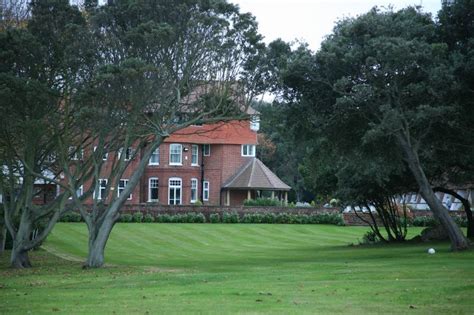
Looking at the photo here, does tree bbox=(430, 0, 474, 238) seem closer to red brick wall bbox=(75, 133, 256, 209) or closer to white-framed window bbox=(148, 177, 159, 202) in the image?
red brick wall bbox=(75, 133, 256, 209)

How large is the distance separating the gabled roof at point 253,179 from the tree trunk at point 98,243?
37.3m

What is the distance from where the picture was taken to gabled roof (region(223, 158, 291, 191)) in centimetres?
6257

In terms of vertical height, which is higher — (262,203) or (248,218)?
(262,203)

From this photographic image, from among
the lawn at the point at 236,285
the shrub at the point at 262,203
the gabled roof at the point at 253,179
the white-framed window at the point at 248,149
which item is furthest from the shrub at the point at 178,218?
the lawn at the point at 236,285

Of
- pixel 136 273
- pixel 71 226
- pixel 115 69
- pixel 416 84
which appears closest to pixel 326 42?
pixel 416 84

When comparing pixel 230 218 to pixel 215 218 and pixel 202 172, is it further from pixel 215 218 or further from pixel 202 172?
pixel 202 172

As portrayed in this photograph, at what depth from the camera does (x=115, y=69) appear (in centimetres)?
2188

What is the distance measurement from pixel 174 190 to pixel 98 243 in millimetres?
38257

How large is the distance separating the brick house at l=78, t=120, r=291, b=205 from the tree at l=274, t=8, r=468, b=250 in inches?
1387

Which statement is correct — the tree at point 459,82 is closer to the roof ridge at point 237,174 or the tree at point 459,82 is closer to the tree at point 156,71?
the tree at point 156,71

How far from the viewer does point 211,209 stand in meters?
55.0

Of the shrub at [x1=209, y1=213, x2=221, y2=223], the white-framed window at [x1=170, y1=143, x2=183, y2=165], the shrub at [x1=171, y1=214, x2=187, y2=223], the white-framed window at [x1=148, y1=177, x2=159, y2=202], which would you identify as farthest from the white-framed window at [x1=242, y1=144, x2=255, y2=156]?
the shrub at [x1=171, y1=214, x2=187, y2=223]

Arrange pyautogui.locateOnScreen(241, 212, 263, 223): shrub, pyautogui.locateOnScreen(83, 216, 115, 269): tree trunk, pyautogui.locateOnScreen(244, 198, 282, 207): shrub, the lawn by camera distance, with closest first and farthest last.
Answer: the lawn, pyautogui.locateOnScreen(83, 216, 115, 269): tree trunk, pyautogui.locateOnScreen(241, 212, 263, 223): shrub, pyautogui.locateOnScreen(244, 198, 282, 207): shrub

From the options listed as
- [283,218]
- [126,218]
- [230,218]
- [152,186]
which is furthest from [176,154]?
[283,218]
